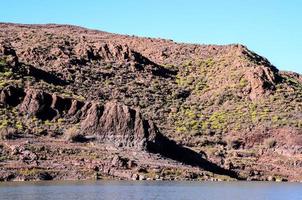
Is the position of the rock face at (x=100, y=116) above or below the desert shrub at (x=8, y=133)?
above

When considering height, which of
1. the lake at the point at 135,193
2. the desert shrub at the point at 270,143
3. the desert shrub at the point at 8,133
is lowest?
the lake at the point at 135,193

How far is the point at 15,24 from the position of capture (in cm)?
14800

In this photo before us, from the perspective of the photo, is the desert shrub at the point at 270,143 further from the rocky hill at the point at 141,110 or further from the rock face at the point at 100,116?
the rock face at the point at 100,116

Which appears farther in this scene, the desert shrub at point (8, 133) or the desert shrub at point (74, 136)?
the desert shrub at point (74, 136)

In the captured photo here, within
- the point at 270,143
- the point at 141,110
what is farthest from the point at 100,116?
the point at 270,143

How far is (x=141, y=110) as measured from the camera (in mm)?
100875

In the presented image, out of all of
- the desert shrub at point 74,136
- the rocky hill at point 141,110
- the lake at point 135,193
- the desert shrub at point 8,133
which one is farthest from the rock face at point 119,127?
the lake at point 135,193

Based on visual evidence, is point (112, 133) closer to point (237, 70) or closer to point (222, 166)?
point (222, 166)

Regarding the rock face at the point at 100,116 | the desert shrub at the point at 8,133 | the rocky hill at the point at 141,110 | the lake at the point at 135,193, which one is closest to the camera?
the lake at the point at 135,193

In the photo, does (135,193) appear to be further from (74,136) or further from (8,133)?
(8,133)

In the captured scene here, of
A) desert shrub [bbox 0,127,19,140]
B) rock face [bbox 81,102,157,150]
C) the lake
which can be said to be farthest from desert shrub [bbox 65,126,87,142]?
the lake

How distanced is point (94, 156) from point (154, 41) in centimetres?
6795

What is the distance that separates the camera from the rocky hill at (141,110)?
73.2m

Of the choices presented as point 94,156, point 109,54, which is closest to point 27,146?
point 94,156
